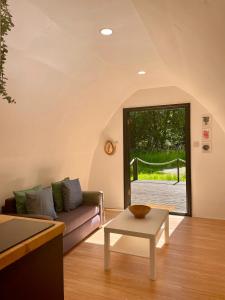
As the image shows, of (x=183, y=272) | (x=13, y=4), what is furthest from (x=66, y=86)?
(x=183, y=272)

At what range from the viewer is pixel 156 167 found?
6008mm

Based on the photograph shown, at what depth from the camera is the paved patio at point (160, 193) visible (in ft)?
18.3

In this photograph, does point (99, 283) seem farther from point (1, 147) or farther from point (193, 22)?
point (193, 22)

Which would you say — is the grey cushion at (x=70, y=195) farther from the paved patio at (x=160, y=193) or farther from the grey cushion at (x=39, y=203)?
the paved patio at (x=160, y=193)

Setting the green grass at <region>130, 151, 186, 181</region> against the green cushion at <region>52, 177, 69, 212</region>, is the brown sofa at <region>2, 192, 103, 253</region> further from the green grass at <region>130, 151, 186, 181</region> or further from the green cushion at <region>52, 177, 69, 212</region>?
the green grass at <region>130, 151, 186, 181</region>

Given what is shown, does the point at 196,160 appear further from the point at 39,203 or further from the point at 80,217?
the point at 39,203

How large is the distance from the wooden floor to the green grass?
7.28ft

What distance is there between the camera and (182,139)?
508 cm

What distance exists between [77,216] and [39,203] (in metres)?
0.65

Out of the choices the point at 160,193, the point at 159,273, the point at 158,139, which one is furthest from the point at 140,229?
the point at 160,193

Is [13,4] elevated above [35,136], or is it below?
above

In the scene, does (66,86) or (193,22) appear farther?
Answer: (66,86)

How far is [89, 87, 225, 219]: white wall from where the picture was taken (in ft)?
15.0

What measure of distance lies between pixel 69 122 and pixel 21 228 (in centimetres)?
305
